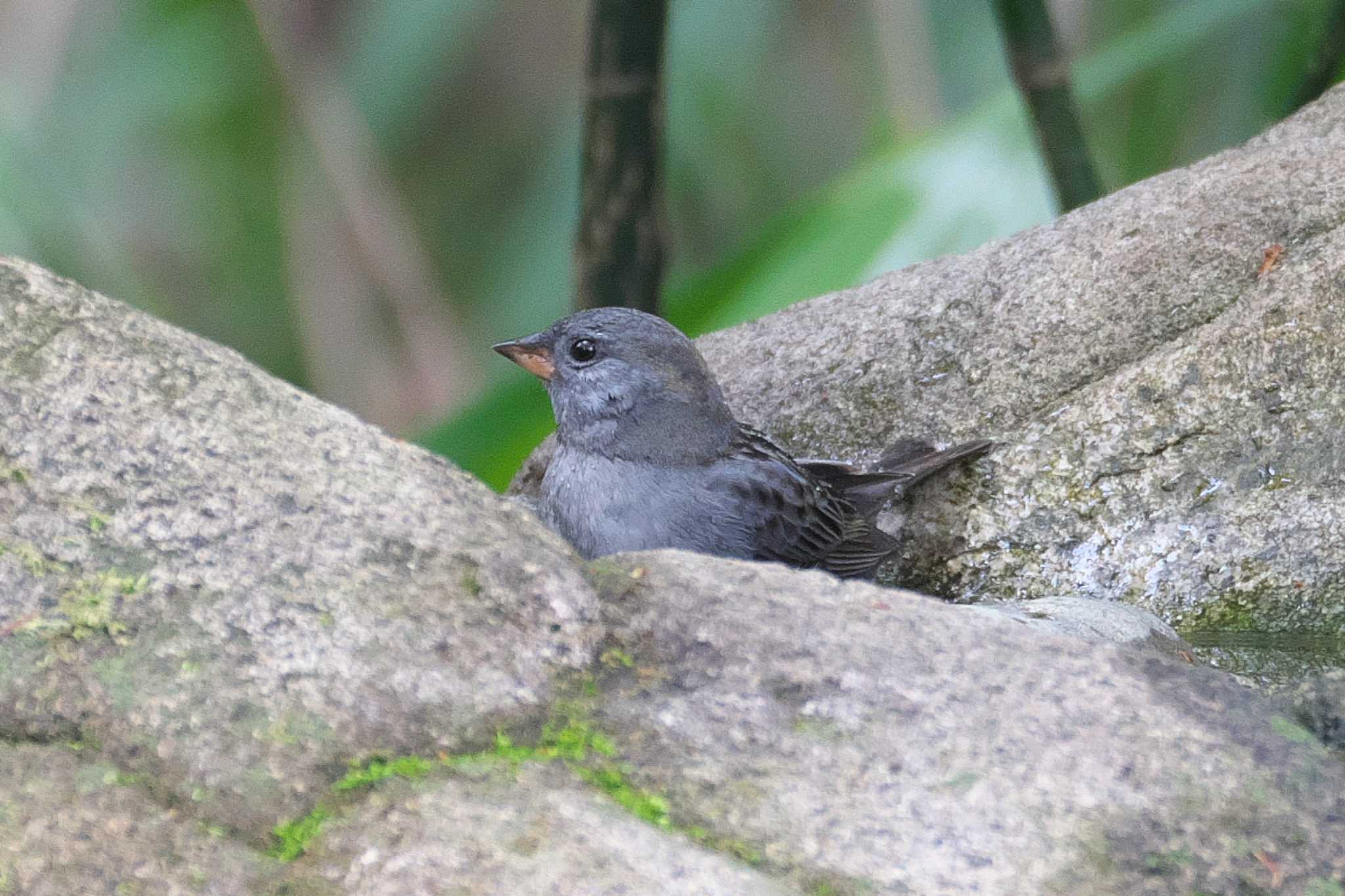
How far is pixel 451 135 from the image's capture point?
28.9 ft

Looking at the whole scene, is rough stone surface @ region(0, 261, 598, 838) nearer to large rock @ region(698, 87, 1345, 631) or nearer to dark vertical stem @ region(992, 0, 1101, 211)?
large rock @ region(698, 87, 1345, 631)

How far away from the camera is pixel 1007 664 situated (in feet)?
6.64

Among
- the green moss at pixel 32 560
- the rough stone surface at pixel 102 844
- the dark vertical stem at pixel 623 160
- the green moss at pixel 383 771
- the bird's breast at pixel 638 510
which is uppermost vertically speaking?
the dark vertical stem at pixel 623 160

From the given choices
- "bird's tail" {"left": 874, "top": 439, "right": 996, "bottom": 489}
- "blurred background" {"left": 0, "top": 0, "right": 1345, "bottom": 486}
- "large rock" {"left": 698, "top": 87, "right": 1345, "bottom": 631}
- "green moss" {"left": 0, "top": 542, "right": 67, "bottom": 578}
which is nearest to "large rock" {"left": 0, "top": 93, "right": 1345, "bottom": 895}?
"green moss" {"left": 0, "top": 542, "right": 67, "bottom": 578}

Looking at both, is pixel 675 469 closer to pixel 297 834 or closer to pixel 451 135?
pixel 297 834

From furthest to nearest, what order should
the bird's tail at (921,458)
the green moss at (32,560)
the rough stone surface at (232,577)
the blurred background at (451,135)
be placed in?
the blurred background at (451,135)
the bird's tail at (921,458)
the green moss at (32,560)
the rough stone surface at (232,577)

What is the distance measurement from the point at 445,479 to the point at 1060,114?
2.97 m

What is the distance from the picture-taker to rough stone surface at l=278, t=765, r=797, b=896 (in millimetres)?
1667

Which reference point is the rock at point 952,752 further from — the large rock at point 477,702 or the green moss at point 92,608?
the green moss at point 92,608

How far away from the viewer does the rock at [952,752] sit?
1761 millimetres

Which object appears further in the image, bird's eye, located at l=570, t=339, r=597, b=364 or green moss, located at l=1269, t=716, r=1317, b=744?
bird's eye, located at l=570, t=339, r=597, b=364

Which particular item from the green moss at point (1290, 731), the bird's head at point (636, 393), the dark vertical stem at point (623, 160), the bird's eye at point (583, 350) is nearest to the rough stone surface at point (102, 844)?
the green moss at point (1290, 731)

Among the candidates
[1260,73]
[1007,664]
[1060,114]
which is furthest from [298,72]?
[1007,664]

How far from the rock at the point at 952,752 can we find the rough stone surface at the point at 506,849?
99mm
